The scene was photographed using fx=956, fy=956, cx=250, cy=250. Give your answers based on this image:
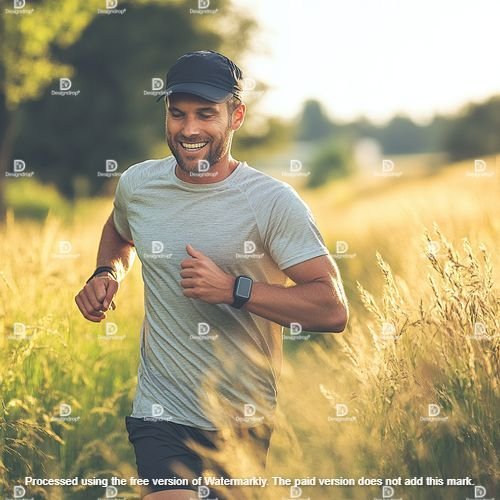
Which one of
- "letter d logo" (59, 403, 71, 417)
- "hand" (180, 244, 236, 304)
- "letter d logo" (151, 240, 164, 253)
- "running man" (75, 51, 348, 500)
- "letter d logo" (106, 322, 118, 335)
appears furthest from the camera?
"letter d logo" (106, 322, 118, 335)

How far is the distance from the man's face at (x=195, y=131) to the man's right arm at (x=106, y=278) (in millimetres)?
591

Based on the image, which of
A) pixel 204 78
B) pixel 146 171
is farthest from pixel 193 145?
pixel 146 171

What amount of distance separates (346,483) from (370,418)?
28 centimetres

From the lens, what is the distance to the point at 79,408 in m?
4.84

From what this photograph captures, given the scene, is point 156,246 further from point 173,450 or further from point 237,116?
point 173,450

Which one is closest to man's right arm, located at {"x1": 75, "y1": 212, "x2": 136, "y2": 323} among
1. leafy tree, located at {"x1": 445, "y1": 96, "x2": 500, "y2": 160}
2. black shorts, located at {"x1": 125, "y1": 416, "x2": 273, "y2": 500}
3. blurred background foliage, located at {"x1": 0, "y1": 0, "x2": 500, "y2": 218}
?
black shorts, located at {"x1": 125, "y1": 416, "x2": 273, "y2": 500}

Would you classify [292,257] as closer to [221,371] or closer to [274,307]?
[274,307]

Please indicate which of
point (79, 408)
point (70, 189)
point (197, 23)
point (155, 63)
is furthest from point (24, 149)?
point (79, 408)

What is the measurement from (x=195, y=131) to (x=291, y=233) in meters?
0.54

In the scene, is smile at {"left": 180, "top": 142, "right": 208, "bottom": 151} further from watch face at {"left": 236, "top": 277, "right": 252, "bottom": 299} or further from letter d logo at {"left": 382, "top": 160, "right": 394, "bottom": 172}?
letter d logo at {"left": 382, "top": 160, "right": 394, "bottom": 172}

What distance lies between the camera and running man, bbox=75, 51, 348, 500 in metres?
3.48

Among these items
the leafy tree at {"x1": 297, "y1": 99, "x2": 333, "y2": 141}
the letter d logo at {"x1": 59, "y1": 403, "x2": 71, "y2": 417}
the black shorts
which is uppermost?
the leafy tree at {"x1": 297, "y1": 99, "x2": 333, "y2": 141}

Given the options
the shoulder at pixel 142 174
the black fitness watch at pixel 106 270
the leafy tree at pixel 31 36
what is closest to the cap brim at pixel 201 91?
the shoulder at pixel 142 174

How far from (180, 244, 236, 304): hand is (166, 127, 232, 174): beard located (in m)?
0.39
